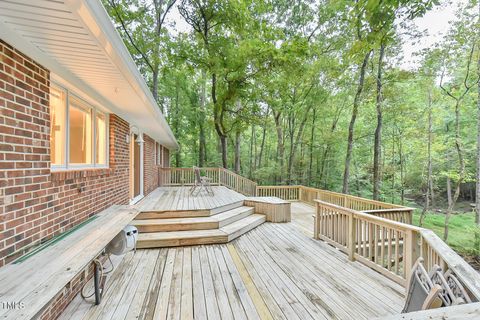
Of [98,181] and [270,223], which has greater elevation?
[98,181]

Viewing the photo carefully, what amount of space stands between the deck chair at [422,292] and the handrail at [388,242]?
22cm

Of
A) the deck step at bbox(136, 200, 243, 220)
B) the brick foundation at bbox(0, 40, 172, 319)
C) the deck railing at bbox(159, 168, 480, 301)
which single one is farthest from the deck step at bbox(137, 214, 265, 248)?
Result: the deck railing at bbox(159, 168, 480, 301)

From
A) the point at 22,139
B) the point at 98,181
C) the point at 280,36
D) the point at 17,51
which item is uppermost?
the point at 280,36

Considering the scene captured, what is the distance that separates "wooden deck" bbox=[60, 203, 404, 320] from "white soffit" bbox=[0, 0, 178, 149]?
262cm

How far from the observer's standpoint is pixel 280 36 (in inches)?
359

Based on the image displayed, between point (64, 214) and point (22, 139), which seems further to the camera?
point (64, 214)

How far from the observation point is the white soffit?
51.9 inches

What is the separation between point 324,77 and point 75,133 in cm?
1294

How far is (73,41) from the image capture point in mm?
1709

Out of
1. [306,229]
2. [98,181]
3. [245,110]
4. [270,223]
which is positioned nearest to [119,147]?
[98,181]

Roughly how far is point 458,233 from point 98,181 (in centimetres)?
1512

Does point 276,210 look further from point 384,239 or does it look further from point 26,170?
point 26,170

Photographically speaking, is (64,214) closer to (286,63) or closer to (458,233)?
(286,63)

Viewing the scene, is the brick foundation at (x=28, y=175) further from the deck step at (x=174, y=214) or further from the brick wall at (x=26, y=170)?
the deck step at (x=174, y=214)
